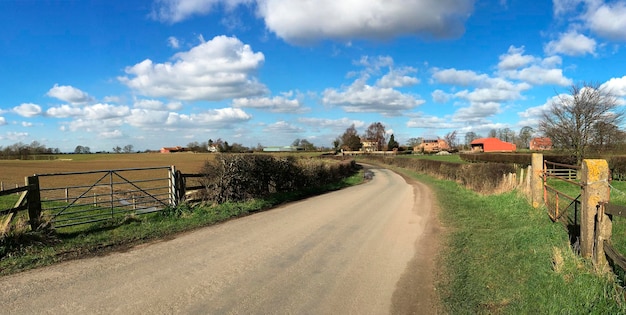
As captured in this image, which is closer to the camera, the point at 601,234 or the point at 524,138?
the point at 601,234

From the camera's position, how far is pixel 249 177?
1493cm

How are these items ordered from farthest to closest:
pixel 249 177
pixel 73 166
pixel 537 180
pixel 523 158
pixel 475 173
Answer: pixel 73 166 < pixel 523 158 < pixel 475 173 < pixel 249 177 < pixel 537 180

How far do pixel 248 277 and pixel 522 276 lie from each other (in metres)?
4.10

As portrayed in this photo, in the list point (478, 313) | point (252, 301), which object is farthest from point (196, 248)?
point (478, 313)

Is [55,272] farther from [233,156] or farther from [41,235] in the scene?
[233,156]

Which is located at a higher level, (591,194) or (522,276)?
(591,194)

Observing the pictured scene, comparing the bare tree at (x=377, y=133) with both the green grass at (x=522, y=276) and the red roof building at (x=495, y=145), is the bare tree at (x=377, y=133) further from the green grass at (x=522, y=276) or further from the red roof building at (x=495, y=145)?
the green grass at (x=522, y=276)

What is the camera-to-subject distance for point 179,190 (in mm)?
12492

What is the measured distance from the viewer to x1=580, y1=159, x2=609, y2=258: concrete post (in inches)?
209

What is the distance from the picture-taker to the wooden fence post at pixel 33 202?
8.04 meters

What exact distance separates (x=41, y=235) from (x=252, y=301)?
18.7 ft

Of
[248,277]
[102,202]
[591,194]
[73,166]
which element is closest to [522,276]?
[591,194]

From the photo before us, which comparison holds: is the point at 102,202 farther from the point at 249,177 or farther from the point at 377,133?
the point at 377,133

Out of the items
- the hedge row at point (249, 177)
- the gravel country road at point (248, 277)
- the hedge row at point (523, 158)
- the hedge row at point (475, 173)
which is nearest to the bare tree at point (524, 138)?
the hedge row at point (523, 158)
